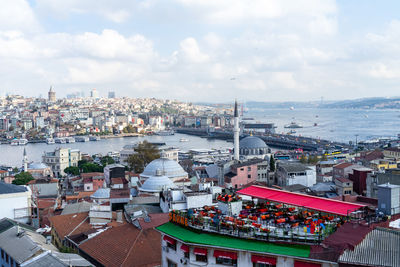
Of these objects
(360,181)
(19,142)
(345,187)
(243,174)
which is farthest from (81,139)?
(360,181)

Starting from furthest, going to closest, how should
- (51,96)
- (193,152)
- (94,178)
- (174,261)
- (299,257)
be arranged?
(51,96)
(193,152)
(94,178)
(174,261)
(299,257)

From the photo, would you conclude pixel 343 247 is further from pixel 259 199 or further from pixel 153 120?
pixel 153 120

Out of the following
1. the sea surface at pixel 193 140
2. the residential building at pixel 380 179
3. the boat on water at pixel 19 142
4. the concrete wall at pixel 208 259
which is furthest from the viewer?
the boat on water at pixel 19 142

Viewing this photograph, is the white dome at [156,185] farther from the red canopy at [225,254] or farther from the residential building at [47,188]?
the red canopy at [225,254]

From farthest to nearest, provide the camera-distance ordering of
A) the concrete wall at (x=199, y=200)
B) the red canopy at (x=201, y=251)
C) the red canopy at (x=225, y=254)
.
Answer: the concrete wall at (x=199, y=200) → the red canopy at (x=201, y=251) → the red canopy at (x=225, y=254)

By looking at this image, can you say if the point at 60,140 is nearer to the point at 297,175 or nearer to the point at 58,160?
the point at 58,160

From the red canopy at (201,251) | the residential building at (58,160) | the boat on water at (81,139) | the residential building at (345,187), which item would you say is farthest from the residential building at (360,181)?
the boat on water at (81,139)

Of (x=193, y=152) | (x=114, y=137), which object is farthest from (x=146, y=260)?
(x=114, y=137)
